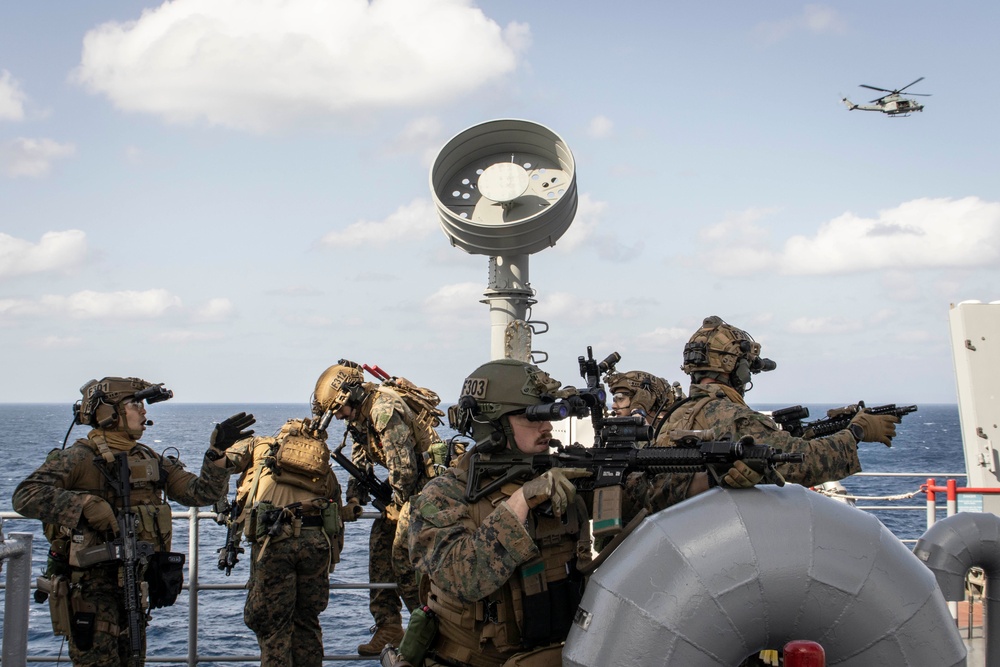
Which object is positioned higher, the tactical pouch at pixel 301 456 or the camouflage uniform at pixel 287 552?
the tactical pouch at pixel 301 456

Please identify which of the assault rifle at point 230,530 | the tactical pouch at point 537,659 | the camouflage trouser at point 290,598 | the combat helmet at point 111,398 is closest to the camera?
the tactical pouch at point 537,659

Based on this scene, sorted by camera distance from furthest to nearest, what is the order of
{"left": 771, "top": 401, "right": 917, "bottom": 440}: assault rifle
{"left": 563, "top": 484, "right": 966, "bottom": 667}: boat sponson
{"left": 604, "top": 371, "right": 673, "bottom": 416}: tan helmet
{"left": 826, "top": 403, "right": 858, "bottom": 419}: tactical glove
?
{"left": 604, "top": 371, "right": 673, "bottom": 416}: tan helmet < {"left": 826, "top": 403, "right": 858, "bottom": 419}: tactical glove < {"left": 771, "top": 401, "right": 917, "bottom": 440}: assault rifle < {"left": 563, "top": 484, "right": 966, "bottom": 667}: boat sponson

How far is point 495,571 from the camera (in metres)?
3.38

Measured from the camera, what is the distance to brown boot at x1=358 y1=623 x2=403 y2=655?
284 inches

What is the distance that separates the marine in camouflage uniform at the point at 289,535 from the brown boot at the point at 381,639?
66 cm

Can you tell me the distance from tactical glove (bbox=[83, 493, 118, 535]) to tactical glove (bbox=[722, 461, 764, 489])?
12.5 ft

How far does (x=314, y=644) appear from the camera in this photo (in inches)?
260

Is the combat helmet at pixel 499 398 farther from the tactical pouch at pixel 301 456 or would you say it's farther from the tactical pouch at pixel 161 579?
the tactical pouch at pixel 301 456

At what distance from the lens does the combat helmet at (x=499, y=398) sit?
3.81 metres

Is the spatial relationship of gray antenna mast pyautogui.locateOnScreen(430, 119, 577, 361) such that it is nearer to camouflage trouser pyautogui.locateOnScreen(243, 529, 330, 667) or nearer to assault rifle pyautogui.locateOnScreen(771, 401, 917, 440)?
camouflage trouser pyautogui.locateOnScreen(243, 529, 330, 667)

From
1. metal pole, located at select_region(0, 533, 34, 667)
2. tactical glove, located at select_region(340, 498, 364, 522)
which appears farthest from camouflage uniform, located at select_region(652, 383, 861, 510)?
tactical glove, located at select_region(340, 498, 364, 522)

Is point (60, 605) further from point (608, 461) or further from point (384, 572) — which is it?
point (608, 461)

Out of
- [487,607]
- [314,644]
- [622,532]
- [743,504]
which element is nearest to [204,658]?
[314,644]

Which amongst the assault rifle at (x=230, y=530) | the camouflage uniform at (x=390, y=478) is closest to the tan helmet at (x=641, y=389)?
the camouflage uniform at (x=390, y=478)
